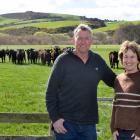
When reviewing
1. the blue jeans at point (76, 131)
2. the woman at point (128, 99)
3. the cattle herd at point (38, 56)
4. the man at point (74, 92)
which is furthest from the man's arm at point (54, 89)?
the cattle herd at point (38, 56)

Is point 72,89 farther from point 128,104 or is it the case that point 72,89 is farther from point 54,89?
point 128,104

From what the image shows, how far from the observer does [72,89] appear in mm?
6645

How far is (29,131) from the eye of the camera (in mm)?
12531

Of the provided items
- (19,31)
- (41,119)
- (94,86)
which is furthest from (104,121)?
(19,31)

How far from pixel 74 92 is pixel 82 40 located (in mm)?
708

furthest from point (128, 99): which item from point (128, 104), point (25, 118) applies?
point (25, 118)

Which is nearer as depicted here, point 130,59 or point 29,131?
point 130,59

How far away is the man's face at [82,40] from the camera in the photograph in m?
6.55

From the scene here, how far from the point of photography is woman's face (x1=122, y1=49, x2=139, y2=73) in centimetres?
642

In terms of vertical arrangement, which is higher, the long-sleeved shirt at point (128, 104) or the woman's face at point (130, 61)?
the woman's face at point (130, 61)

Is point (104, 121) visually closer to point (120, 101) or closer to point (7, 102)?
point (7, 102)

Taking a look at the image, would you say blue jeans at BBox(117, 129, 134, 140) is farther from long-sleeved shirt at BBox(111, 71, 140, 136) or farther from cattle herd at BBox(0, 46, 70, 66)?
cattle herd at BBox(0, 46, 70, 66)

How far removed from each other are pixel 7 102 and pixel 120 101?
458 inches

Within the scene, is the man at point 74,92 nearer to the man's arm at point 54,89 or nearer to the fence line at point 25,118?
the man's arm at point 54,89
